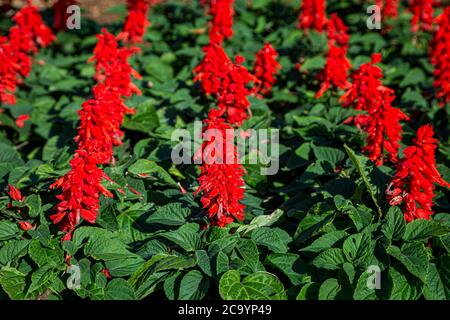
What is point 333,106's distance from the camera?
5.16m

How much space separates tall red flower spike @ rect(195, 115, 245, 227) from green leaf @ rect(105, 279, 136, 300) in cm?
63

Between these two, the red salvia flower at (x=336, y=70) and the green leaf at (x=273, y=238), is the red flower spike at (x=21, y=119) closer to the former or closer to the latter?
the red salvia flower at (x=336, y=70)

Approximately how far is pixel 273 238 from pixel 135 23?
339 centimetres

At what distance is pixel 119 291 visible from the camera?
327 centimetres

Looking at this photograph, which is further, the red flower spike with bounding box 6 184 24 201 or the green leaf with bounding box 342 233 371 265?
the red flower spike with bounding box 6 184 24 201

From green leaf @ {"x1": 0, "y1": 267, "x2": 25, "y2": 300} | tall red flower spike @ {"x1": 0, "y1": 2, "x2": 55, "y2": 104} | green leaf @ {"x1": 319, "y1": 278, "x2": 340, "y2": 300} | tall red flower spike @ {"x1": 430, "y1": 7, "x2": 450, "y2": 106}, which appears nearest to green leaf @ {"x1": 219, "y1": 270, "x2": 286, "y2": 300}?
green leaf @ {"x1": 319, "y1": 278, "x2": 340, "y2": 300}

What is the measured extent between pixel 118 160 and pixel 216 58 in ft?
3.53

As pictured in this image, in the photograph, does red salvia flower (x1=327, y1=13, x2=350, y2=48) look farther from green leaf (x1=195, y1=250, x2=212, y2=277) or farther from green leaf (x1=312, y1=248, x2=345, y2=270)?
green leaf (x1=195, y1=250, x2=212, y2=277)

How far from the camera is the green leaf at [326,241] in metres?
3.42

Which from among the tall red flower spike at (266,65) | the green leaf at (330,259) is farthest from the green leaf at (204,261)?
the tall red flower spike at (266,65)

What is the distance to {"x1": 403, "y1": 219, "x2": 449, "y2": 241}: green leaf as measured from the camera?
130 inches

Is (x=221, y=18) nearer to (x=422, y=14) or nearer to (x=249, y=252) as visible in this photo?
(x=422, y=14)

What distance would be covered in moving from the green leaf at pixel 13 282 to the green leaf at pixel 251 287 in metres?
1.06
